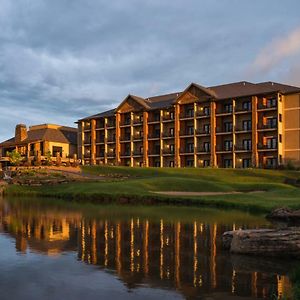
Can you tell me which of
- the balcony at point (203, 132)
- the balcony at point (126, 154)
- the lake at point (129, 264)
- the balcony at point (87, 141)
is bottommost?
the lake at point (129, 264)

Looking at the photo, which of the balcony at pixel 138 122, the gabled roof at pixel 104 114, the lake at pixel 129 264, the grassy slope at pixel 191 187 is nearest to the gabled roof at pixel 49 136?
the gabled roof at pixel 104 114

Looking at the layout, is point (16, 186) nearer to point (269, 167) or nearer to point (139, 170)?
point (139, 170)

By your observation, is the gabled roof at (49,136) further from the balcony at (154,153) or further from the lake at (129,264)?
the lake at (129,264)

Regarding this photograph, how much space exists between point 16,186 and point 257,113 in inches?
1826

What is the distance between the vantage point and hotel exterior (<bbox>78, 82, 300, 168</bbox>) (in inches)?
3145

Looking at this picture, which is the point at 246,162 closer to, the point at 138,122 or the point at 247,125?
the point at 247,125

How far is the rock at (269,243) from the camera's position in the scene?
15.2 m

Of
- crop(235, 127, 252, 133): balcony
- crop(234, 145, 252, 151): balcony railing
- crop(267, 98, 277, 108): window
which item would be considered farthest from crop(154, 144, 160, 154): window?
crop(267, 98, 277, 108): window

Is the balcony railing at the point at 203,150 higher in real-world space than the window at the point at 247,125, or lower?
lower

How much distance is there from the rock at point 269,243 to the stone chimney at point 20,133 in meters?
101

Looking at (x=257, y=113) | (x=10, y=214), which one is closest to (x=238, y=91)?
(x=257, y=113)

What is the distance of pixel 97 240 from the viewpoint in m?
18.6

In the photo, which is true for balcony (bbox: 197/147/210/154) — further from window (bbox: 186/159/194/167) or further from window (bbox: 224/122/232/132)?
window (bbox: 224/122/232/132)

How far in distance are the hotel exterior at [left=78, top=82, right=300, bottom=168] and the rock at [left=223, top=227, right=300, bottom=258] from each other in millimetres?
63512
